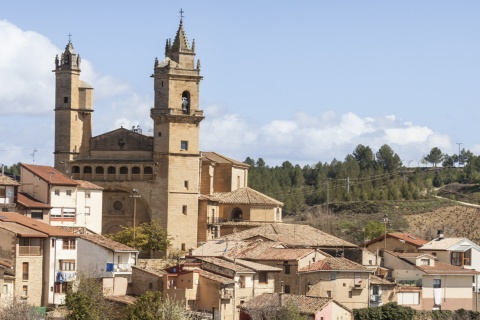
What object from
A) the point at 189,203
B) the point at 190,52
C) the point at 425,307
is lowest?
the point at 425,307

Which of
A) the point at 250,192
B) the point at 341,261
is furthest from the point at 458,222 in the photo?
the point at 341,261

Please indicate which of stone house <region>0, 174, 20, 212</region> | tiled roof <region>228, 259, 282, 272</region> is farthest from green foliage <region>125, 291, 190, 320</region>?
stone house <region>0, 174, 20, 212</region>

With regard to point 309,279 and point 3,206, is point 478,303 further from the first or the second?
point 3,206

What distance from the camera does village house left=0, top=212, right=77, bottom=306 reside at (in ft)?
238

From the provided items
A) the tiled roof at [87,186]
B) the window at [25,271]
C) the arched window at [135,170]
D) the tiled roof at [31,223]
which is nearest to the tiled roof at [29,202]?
the tiled roof at [87,186]

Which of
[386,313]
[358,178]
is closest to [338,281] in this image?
[386,313]

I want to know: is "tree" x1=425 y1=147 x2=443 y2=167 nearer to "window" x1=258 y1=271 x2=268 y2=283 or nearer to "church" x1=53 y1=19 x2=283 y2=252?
"church" x1=53 y1=19 x2=283 y2=252

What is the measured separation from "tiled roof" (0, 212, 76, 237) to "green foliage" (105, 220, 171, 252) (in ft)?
45.6

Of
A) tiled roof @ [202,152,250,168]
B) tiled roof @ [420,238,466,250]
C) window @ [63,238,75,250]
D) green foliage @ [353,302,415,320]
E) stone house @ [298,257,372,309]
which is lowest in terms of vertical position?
green foliage @ [353,302,415,320]

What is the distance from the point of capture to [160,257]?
9481cm

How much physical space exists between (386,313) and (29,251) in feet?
67.8

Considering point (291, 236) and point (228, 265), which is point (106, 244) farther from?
point (291, 236)

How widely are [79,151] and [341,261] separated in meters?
24.8

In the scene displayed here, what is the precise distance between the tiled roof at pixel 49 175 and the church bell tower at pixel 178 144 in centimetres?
1066
